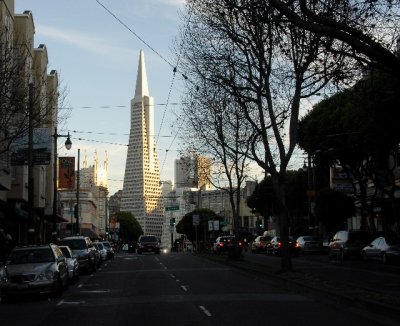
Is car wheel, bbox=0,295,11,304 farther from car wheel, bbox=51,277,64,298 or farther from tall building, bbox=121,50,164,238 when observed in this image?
tall building, bbox=121,50,164,238

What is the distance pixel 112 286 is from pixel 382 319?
38.9 feet

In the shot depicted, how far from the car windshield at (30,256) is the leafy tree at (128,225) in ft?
367

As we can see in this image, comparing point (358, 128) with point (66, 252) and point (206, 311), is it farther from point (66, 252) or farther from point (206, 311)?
point (206, 311)

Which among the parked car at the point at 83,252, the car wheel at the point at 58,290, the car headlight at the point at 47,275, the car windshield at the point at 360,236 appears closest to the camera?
the car headlight at the point at 47,275

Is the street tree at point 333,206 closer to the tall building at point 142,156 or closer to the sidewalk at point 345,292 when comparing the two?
the tall building at point 142,156

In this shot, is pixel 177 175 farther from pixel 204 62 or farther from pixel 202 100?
pixel 204 62

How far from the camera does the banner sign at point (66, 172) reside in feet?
166

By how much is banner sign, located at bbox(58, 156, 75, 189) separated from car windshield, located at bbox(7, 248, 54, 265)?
31218 millimetres

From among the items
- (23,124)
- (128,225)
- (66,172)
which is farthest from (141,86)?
(128,225)

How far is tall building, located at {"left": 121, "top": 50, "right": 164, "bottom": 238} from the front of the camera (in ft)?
154

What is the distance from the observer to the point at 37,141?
32.2 m

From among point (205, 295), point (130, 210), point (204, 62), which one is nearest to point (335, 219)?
point (204, 62)

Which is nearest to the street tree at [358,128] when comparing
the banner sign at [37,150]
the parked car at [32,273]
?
the parked car at [32,273]

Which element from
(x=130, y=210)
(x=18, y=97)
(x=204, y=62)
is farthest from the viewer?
(x=130, y=210)
